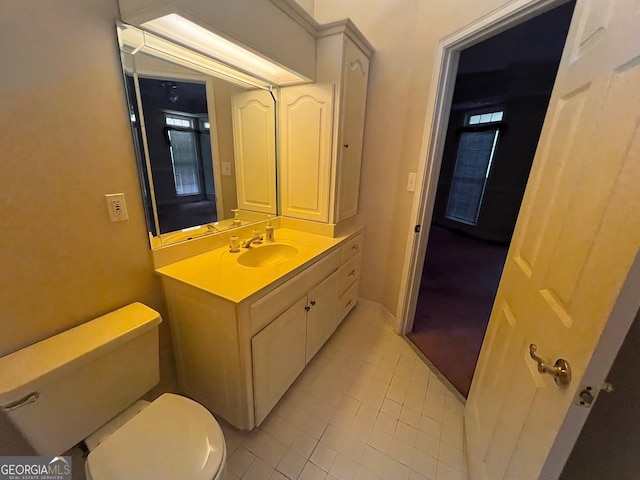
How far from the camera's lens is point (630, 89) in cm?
52

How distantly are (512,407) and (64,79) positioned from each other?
1833 mm

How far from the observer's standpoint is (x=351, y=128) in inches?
70.1

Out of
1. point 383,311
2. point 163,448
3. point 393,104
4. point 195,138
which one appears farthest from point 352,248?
point 163,448

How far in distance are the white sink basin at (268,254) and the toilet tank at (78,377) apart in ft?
1.88

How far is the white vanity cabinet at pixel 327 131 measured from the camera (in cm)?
155

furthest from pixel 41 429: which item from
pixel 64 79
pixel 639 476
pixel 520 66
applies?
pixel 520 66

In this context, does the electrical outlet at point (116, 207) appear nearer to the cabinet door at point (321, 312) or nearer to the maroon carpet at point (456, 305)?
the cabinet door at point (321, 312)

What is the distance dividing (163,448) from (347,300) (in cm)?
145

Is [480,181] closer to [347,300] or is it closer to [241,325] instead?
[347,300]

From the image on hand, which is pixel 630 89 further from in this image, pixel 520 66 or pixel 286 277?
pixel 520 66

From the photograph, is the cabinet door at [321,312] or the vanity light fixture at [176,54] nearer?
the vanity light fixture at [176,54]

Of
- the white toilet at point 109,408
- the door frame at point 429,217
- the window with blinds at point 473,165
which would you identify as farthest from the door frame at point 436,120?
the window with blinds at point 473,165

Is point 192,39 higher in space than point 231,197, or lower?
higher

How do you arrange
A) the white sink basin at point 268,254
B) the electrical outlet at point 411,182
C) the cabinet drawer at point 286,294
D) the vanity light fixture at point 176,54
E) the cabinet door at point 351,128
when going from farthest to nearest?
the electrical outlet at point 411,182 < the cabinet door at point 351,128 < the white sink basin at point 268,254 < the cabinet drawer at point 286,294 < the vanity light fixture at point 176,54
